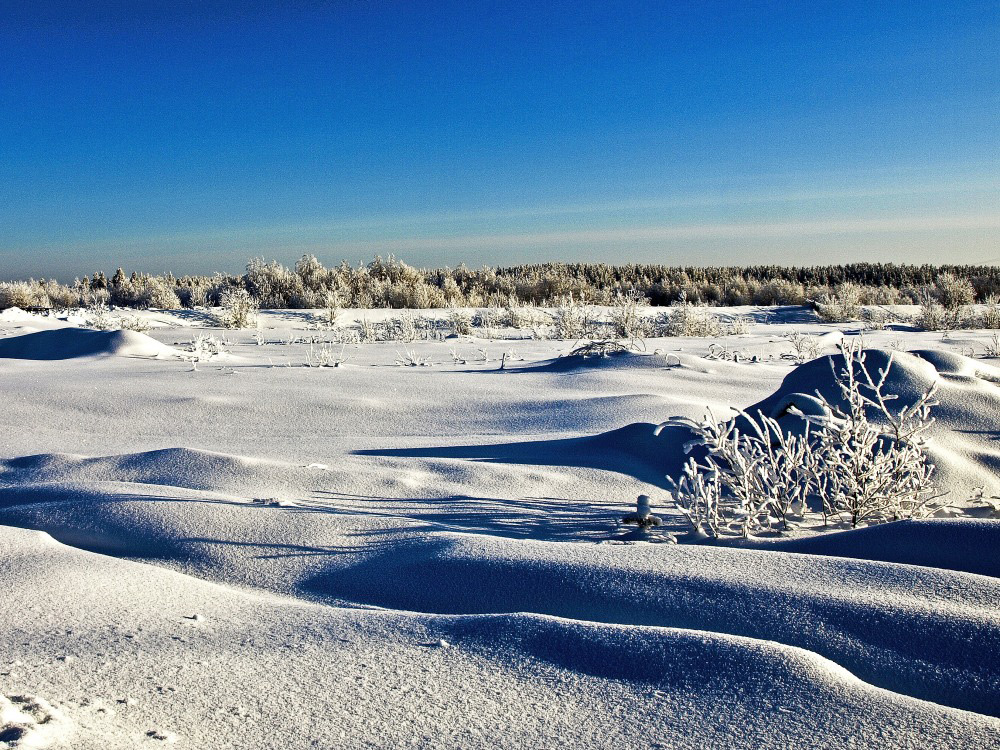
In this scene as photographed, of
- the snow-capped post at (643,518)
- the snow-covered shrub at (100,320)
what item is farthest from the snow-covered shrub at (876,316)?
the snow-capped post at (643,518)

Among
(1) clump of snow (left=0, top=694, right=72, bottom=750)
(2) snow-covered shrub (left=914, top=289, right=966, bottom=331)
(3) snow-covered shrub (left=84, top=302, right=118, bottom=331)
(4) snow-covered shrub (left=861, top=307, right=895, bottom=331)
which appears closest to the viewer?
(1) clump of snow (left=0, top=694, right=72, bottom=750)

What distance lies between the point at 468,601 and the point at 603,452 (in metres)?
2.09

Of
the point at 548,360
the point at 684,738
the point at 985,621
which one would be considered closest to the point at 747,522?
the point at 985,621

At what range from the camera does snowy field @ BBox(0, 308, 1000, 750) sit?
137cm

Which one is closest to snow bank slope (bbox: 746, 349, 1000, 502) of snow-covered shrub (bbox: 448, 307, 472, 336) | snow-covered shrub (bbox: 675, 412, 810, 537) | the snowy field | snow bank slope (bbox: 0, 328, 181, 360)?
the snowy field

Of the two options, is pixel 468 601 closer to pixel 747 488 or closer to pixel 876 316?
pixel 747 488

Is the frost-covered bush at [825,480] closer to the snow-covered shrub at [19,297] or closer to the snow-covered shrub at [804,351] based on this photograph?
the snow-covered shrub at [804,351]

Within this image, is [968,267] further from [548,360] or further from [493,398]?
[493,398]

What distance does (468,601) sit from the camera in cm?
207

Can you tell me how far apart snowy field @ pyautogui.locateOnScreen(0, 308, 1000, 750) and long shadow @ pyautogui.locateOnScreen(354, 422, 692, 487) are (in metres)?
0.02

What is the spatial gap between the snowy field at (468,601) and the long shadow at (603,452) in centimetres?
2

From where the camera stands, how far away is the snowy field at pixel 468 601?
4.50 feet

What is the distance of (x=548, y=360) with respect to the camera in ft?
27.1

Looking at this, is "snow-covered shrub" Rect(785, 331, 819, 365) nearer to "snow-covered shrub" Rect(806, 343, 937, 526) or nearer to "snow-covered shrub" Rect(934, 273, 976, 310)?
"snow-covered shrub" Rect(806, 343, 937, 526)
